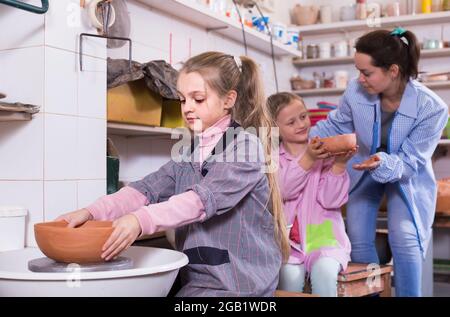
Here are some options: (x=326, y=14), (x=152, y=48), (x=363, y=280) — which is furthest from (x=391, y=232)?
(x=326, y=14)

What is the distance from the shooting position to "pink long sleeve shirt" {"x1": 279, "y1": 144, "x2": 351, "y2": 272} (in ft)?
6.94

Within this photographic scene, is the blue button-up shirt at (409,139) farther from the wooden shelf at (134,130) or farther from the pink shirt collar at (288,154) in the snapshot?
the wooden shelf at (134,130)

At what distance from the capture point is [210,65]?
155 cm

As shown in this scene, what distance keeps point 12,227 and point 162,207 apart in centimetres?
59

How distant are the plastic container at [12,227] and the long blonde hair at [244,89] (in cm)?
62

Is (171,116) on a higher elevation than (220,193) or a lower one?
higher

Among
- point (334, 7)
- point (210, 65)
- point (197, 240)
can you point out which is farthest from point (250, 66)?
point (334, 7)

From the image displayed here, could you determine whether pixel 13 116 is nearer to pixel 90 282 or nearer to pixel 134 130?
pixel 134 130

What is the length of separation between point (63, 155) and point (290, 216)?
890 mm

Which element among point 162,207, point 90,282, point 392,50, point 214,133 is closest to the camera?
point 90,282

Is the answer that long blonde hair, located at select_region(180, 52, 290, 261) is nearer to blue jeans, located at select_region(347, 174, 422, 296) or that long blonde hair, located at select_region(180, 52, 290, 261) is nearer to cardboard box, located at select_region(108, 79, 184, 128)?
cardboard box, located at select_region(108, 79, 184, 128)

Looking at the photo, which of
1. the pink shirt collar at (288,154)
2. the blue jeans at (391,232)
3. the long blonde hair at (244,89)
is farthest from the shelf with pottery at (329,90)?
the long blonde hair at (244,89)

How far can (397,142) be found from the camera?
92.0 inches

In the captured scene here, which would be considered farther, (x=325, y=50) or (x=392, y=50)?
(x=325, y=50)
